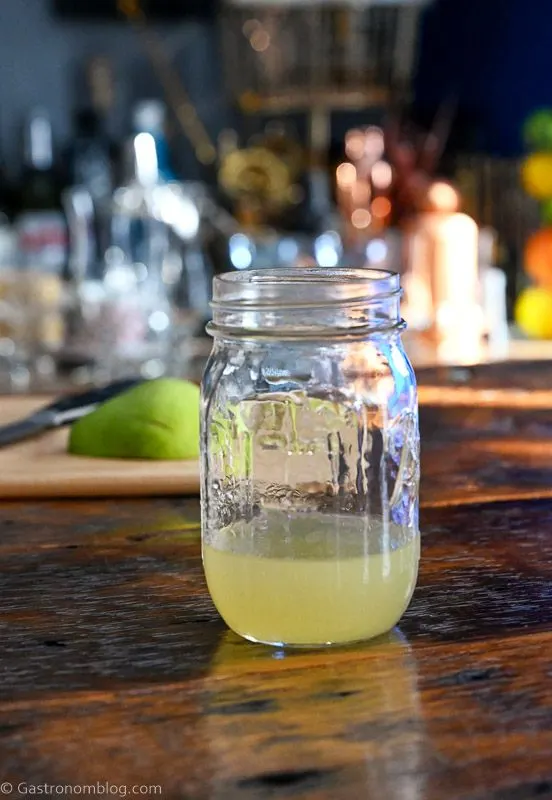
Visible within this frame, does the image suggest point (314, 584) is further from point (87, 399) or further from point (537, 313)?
point (537, 313)

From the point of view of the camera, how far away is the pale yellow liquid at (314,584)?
0.46 metres

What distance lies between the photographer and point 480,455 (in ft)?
2.81

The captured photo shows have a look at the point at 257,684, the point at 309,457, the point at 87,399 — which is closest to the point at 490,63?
the point at 87,399

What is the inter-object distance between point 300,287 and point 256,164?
75.9 inches

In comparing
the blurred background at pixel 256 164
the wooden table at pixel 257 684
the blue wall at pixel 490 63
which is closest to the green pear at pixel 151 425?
the wooden table at pixel 257 684

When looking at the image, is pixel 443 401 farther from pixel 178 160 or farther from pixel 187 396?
pixel 178 160

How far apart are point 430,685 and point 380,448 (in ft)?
0.38

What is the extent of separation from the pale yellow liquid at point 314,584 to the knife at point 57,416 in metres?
0.41

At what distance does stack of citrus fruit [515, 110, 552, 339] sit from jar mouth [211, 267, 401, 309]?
3.67 feet

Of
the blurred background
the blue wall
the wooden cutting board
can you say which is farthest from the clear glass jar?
the blue wall

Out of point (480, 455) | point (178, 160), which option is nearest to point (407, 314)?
point (480, 455)

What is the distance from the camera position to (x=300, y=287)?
0.47 m

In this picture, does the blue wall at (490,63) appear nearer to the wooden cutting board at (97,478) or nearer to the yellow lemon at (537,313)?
the yellow lemon at (537,313)

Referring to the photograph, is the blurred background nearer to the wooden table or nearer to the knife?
the knife
